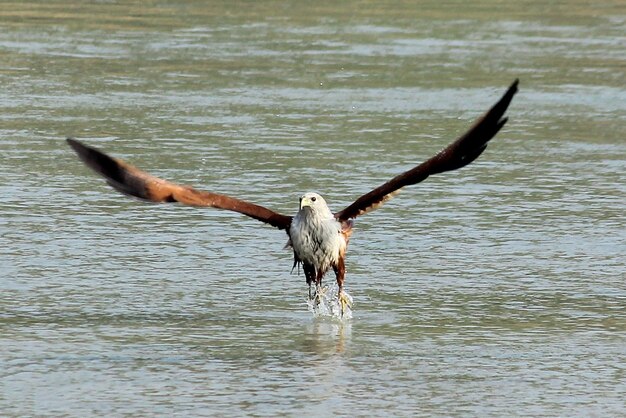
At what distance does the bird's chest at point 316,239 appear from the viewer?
831 centimetres

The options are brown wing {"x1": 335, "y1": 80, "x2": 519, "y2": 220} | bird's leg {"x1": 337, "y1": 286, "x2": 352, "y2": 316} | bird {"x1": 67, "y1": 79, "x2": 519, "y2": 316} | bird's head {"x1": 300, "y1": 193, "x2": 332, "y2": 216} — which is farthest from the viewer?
bird's leg {"x1": 337, "y1": 286, "x2": 352, "y2": 316}

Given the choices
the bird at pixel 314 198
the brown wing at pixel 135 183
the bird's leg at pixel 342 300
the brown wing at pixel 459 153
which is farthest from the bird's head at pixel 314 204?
the brown wing at pixel 135 183

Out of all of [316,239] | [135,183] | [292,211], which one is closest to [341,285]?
[316,239]

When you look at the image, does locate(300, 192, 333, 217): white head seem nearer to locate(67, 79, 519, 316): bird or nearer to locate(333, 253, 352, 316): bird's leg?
locate(67, 79, 519, 316): bird

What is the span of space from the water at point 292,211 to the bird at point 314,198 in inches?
11.1

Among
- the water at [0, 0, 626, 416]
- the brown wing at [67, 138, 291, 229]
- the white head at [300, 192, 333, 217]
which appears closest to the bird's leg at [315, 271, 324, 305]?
the water at [0, 0, 626, 416]

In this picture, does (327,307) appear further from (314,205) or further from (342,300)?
(314,205)

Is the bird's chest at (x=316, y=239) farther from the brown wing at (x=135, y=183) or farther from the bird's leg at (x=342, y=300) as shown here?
the brown wing at (x=135, y=183)

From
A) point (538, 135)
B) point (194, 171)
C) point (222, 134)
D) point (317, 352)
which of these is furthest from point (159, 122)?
point (317, 352)

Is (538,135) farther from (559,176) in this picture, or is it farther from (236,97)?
(236,97)

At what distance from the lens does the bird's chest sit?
8312 mm

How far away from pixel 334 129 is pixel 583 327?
5902 mm

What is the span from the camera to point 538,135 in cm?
1353

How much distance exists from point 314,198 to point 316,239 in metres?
0.22
